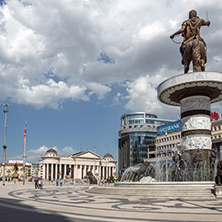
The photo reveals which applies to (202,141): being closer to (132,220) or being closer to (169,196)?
(169,196)

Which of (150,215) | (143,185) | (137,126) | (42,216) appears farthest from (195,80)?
(137,126)

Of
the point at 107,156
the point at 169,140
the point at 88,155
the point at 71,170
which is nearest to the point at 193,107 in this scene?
the point at 169,140

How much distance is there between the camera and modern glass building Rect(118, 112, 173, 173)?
136 metres

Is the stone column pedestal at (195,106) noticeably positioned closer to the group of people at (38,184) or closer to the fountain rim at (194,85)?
the fountain rim at (194,85)

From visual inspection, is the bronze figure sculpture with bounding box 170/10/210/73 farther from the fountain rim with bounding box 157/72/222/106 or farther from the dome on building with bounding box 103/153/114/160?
the dome on building with bounding box 103/153/114/160

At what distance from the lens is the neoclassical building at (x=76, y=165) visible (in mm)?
135750

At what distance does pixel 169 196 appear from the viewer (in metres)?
19.3

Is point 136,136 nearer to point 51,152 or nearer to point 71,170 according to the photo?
point 71,170

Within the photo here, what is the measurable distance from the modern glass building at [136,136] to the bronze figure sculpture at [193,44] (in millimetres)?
103849

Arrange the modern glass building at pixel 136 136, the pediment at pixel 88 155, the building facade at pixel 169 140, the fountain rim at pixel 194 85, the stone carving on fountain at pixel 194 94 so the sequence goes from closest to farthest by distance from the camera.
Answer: the fountain rim at pixel 194 85, the stone carving on fountain at pixel 194 94, the building facade at pixel 169 140, the modern glass building at pixel 136 136, the pediment at pixel 88 155

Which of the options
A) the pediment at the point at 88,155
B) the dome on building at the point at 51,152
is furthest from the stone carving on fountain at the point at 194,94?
the pediment at the point at 88,155

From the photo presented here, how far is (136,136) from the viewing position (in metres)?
136

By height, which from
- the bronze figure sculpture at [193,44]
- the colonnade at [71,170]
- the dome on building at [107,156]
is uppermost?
the bronze figure sculpture at [193,44]

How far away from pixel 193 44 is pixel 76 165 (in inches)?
4883
